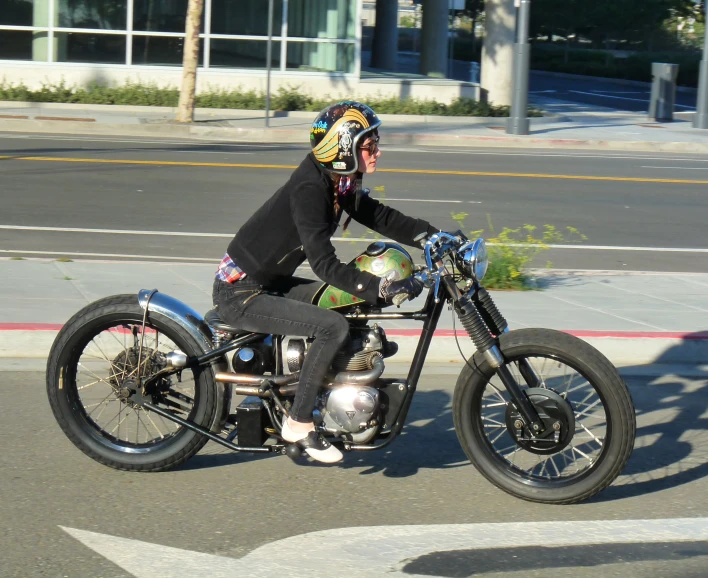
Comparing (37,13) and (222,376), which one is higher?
(37,13)

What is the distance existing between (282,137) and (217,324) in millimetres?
18994

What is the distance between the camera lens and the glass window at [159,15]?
94.1 feet

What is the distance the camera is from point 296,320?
4625mm

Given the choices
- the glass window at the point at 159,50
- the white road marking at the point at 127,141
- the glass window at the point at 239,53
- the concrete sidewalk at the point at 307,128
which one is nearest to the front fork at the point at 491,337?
the white road marking at the point at 127,141

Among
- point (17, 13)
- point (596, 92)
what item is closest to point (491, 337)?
point (17, 13)

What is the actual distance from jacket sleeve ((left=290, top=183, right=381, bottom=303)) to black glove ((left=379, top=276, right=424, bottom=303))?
0.03 metres

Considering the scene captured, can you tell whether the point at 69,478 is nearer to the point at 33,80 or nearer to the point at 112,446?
the point at 112,446

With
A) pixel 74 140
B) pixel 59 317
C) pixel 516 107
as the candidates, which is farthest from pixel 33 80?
pixel 59 317

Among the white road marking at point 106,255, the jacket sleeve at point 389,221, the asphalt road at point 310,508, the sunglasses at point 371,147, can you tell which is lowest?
the asphalt road at point 310,508

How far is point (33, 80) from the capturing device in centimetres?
2881

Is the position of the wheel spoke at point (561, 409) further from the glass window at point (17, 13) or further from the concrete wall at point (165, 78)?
the glass window at point (17, 13)

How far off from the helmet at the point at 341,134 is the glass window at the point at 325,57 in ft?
85.1


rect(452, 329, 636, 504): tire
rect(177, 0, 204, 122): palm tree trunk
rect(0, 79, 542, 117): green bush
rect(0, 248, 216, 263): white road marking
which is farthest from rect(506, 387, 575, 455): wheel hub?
Result: rect(0, 79, 542, 117): green bush

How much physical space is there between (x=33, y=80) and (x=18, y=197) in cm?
1621
